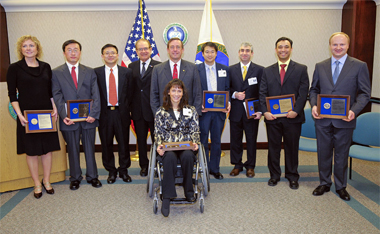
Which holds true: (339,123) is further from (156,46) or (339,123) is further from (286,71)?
(156,46)

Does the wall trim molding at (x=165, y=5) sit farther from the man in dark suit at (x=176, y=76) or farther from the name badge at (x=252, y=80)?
the name badge at (x=252, y=80)

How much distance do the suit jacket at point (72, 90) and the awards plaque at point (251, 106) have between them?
72.4 inches

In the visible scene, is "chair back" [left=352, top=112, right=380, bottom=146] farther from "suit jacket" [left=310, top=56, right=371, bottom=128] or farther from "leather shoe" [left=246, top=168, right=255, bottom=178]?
"leather shoe" [left=246, top=168, right=255, bottom=178]

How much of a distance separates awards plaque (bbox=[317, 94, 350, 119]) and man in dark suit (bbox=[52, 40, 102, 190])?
258cm

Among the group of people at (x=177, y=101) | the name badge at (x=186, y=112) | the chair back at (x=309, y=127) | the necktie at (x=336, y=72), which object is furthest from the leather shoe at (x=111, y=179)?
the necktie at (x=336, y=72)

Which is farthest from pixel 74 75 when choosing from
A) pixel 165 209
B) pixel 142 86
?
pixel 165 209

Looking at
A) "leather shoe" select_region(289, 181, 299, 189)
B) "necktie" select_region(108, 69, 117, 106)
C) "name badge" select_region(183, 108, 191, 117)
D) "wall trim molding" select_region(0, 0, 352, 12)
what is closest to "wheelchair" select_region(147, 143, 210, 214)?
"name badge" select_region(183, 108, 191, 117)

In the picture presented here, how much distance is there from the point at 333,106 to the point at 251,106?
0.96 m

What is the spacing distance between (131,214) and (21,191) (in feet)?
5.29

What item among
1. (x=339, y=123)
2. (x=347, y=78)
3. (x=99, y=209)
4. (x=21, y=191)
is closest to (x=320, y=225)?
(x=339, y=123)

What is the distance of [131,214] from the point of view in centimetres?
301

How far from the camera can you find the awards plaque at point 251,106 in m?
3.71

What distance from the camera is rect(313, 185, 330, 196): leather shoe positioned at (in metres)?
3.39

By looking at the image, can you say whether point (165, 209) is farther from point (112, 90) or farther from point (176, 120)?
point (112, 90)
